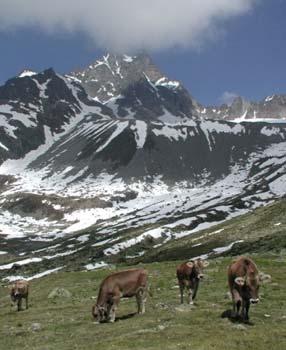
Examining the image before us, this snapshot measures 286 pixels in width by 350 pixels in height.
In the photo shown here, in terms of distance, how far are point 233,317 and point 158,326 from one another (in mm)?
3402

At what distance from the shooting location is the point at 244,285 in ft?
77.5

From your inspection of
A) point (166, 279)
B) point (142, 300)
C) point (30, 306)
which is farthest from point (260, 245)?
point (142, 300)

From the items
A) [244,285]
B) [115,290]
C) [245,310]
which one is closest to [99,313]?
[115,290]

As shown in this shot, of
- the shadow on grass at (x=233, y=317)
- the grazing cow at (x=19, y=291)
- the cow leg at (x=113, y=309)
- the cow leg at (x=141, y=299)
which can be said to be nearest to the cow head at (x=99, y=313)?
the cow leg at (x=113, y=309)

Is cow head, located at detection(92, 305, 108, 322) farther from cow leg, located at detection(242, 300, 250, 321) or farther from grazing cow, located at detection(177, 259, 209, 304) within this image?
cow leg, located at detection(242, 300, 250, 321)

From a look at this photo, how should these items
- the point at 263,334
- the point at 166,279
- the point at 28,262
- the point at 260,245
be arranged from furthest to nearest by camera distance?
the point at 28,262 < the point at 260,245 < the point at 166,279 < the point at 263,334

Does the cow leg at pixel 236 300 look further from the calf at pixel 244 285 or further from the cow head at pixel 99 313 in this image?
the cow head at pixel 99 313

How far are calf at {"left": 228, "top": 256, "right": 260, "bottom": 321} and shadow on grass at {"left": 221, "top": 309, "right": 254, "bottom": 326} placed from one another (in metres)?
0.11

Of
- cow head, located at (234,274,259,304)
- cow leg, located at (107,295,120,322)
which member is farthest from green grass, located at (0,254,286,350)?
cow head, located at (234,274,259,304)

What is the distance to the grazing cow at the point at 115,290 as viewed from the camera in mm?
27422

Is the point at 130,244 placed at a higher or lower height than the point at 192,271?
higher

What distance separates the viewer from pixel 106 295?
27.5 metres

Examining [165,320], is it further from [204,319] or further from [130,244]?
[130,244]

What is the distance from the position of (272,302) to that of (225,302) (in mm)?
2515
